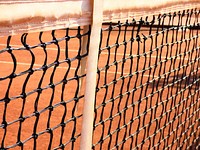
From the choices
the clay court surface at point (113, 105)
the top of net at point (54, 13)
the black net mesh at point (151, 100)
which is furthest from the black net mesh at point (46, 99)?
the black net mesh at point (151, 100)

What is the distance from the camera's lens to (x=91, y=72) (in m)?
2.33

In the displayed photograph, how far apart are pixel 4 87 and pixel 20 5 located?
6.05 metres

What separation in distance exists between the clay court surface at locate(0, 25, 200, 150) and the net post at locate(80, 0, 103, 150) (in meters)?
0.10

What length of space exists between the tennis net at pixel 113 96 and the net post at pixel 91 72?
0.18ft

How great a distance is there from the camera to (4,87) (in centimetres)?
774

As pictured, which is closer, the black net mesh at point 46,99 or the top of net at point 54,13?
the top of net at point 54,13

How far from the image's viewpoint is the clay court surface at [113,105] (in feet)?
11.2

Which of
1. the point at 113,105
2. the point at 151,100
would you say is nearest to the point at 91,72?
the point at 113,105

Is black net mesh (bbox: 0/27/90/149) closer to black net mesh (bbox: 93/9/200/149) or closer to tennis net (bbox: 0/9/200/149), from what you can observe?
A: tennis net (bbox: 0/9/200/149)

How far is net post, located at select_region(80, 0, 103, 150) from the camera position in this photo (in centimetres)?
226

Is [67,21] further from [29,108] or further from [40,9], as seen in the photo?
[29,108]

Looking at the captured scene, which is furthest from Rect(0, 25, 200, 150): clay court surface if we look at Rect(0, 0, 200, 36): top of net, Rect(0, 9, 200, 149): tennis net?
Rect(0, 0, 200, 36): top of net

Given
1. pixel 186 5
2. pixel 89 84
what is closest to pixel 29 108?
pixel 186 5

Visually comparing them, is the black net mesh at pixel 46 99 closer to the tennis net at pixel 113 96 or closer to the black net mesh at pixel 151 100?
the tennis net at pixel 113 96
